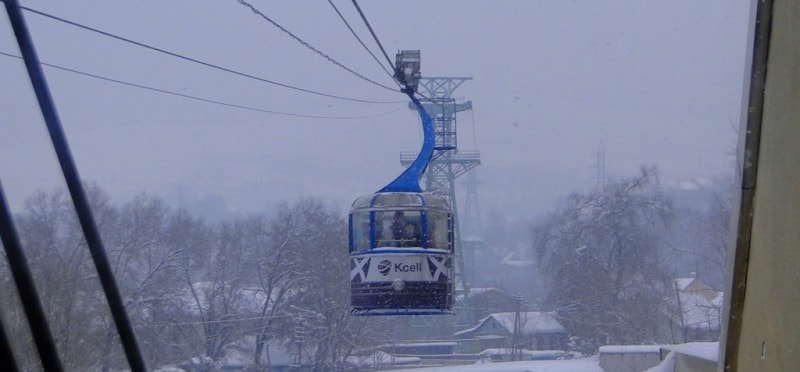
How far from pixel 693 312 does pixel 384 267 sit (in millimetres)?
4710

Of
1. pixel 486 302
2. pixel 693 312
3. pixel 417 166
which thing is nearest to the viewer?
pixel 693 312

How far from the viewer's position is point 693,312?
14102 mm

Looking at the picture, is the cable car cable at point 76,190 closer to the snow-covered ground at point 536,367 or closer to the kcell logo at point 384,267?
the snow-covered ground at point 536,367

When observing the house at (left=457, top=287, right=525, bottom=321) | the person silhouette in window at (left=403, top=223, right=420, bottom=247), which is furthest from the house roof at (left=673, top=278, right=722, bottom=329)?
the person silhouette in window at (left=403, top=223, right=420, bottom=247)

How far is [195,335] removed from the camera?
12344mm

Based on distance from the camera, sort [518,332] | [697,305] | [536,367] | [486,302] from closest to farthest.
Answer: [536,367] < [697,305] < [518,332] < [486,302]

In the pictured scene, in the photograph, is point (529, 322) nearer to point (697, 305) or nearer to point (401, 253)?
point (697, 305)

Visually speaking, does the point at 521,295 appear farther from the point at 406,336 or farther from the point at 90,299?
the point at 90,299

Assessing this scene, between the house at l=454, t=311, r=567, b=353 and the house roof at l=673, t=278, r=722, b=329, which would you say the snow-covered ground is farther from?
the house at l=454, t=311, r=567, b=353

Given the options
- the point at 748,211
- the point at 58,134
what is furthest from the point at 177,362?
the point at 58,134

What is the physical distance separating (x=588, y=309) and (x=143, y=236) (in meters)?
9.15

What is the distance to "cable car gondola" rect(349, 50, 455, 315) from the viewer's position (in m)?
13.7

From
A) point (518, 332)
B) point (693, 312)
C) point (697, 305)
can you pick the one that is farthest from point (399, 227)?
point (693, 312)

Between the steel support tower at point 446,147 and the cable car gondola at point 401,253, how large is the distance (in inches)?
34.5
